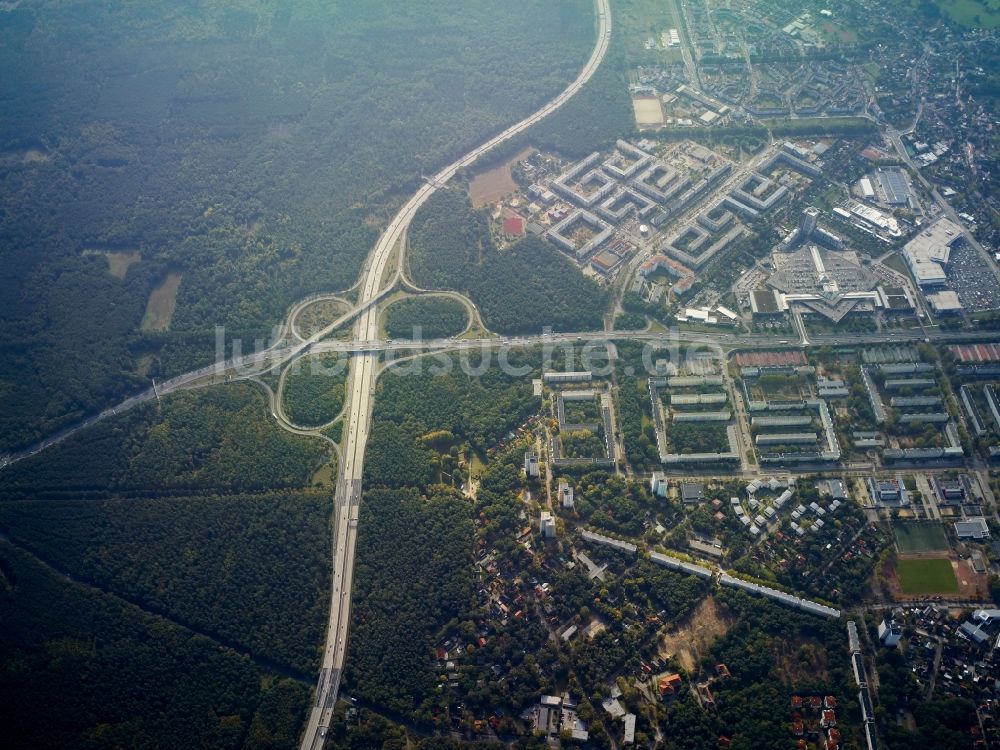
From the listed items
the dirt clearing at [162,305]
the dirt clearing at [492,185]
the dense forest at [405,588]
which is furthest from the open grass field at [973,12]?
the dirt clearing at [162,305]

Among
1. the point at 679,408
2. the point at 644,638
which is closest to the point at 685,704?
the point at 644,638

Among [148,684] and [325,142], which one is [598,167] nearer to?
[325,142]

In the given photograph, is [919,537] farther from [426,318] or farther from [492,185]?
[492,185]

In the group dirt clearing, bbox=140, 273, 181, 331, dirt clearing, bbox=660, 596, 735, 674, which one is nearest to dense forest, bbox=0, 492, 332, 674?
dirt clearing, bbox=140, 273, 181, 331

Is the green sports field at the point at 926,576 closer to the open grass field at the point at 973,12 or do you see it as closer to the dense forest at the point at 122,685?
the dense forest at the point at 122,685

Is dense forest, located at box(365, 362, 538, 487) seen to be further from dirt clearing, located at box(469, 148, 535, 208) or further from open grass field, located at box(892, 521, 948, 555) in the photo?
open grass field, located at box(892, 521, 948, 555)

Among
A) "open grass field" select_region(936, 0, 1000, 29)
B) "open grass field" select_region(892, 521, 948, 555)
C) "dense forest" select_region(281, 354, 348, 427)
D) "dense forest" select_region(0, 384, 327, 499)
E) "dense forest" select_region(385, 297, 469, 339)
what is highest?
"open grass field" select_region(936, 0, 1000, 29)
